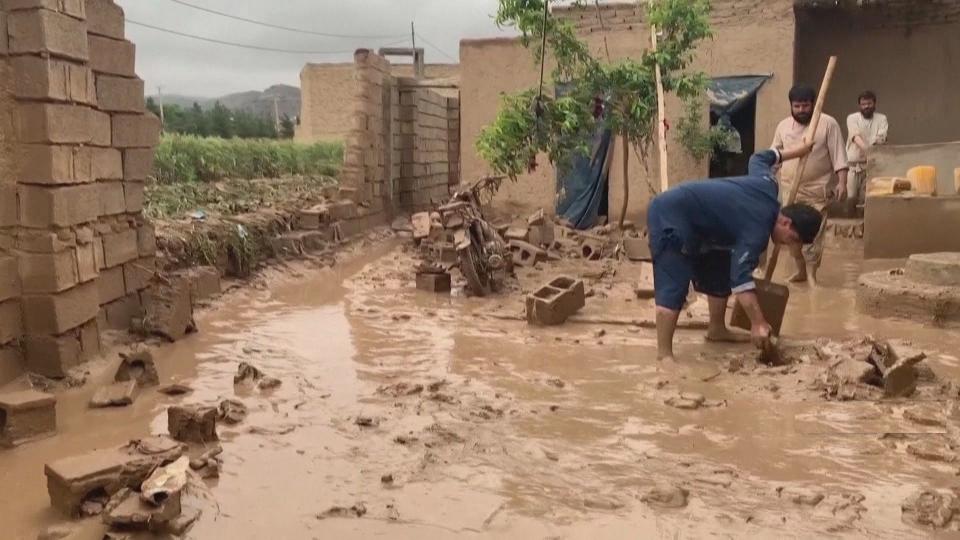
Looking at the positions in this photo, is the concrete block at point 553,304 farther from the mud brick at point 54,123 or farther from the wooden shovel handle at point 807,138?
the mud brick at point 54,123

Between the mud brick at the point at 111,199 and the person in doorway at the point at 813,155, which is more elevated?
the person in doorway at the point at 813,155

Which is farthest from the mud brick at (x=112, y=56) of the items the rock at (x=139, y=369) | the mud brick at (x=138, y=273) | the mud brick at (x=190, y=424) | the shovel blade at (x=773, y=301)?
the shovel blade at (x=773, y=301)

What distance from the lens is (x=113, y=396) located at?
15.7 feet

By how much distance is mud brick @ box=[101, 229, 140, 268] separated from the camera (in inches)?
238

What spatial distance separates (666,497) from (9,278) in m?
3.90

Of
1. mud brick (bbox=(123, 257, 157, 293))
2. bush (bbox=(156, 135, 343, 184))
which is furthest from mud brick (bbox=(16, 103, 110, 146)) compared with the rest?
bush (bbox=(156, 135, 343, 184))

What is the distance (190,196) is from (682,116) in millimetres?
6868

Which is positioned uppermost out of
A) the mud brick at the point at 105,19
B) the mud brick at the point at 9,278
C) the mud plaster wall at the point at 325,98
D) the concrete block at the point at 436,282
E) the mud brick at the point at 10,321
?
the mud plaster wall at the point at 325,98

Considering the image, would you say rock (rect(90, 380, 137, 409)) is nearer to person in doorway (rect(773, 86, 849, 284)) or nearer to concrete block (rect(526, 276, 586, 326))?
concrete block (rect(526, 276, 586, 326))

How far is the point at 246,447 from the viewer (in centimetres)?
417

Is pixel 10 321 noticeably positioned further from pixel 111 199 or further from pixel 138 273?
pixel 138 273

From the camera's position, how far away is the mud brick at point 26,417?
4129mm

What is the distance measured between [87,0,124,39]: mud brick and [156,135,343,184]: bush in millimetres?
5157

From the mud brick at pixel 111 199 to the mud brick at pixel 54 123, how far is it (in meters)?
0.55
